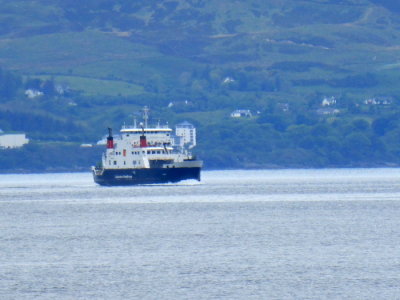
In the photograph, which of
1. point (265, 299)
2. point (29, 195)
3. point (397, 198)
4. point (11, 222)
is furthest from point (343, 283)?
Answer: point (29, 195)

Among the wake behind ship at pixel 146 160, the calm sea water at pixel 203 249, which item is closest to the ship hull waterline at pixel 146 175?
the wake behind ship at pixel 146 160

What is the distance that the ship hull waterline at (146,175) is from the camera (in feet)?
619

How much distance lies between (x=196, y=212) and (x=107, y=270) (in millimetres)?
50675

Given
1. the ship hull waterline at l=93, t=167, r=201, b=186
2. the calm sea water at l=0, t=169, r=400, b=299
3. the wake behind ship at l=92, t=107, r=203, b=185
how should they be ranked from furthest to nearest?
the ship hull waterline at l=93, t=167, r=201, b=186 → the wake behind ship at l=92, t=107, r=203, b=185 → the calm sea water at l=0, t=169, r=400, b=299

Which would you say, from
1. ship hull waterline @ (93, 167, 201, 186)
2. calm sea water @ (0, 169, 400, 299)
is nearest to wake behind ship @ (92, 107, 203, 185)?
ship hull waterline @ (93, 167, 201, 186)

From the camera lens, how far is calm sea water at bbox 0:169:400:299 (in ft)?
232

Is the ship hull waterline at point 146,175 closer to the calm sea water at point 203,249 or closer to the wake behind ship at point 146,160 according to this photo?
the wake behind ship at point 146,160

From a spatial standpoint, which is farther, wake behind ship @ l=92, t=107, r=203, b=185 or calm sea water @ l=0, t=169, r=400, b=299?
wake behind ship @ l=92, t=107, r=203, b=185

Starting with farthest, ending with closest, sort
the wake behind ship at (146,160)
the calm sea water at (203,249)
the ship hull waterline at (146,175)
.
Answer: the ship hull waterline at (146,175) → the wake behind ship at (146,160) → the calm sea water at (203,249)

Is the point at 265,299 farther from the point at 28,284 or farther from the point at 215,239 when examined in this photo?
the point at 215,239

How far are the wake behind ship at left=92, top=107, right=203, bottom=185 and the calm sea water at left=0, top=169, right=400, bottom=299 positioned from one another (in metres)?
37.3

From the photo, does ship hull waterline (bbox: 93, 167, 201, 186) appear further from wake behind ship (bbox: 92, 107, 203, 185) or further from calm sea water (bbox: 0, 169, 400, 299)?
calm sea water (bbox: 0, 169, 400, 299)

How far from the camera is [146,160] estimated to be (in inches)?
7402

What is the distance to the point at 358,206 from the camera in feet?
438
